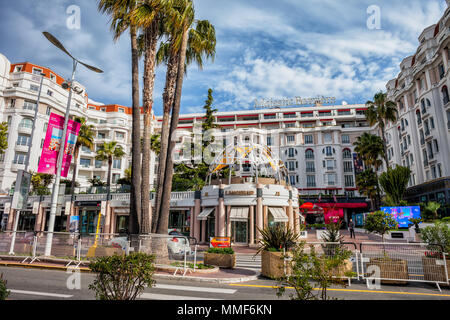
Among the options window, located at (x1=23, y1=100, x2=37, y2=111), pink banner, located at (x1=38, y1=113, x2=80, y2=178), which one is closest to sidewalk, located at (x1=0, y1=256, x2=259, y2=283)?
pink banner, located at (x1=38, y1=113, x2=80, y2=178)

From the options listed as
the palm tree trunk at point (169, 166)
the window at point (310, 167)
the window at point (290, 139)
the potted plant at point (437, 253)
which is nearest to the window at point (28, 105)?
the palm tree trunk at point (169, 166)

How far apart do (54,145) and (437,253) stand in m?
17.4

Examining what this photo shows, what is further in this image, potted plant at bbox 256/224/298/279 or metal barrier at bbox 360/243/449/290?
potted plant at bbox 256/224/298/279

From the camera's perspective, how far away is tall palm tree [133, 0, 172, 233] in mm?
13008

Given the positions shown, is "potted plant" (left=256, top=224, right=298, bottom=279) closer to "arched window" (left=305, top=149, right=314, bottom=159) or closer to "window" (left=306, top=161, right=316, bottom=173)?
"window" (left=306, top=161, right=316, bottom=173)

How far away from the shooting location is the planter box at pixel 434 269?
29.1ft

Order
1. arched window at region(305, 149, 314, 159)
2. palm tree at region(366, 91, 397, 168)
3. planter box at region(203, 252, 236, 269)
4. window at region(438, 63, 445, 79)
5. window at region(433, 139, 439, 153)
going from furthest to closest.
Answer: arched window at region(305, 149, 314, 159) → palm tree at region(366, 91, 397, 168) → window at region(433, 139, 439, 153) → window at region(438, 63, 445, 79) → planter box at region(203, 252, 236, 269)

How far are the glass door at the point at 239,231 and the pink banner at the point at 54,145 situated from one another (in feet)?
44.4

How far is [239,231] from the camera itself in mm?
22906

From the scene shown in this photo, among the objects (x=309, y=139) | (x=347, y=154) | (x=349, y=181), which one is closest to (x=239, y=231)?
(x=309, y=139)

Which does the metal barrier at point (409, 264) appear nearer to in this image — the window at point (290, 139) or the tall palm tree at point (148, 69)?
the tall palm tree at point (148, 69)
